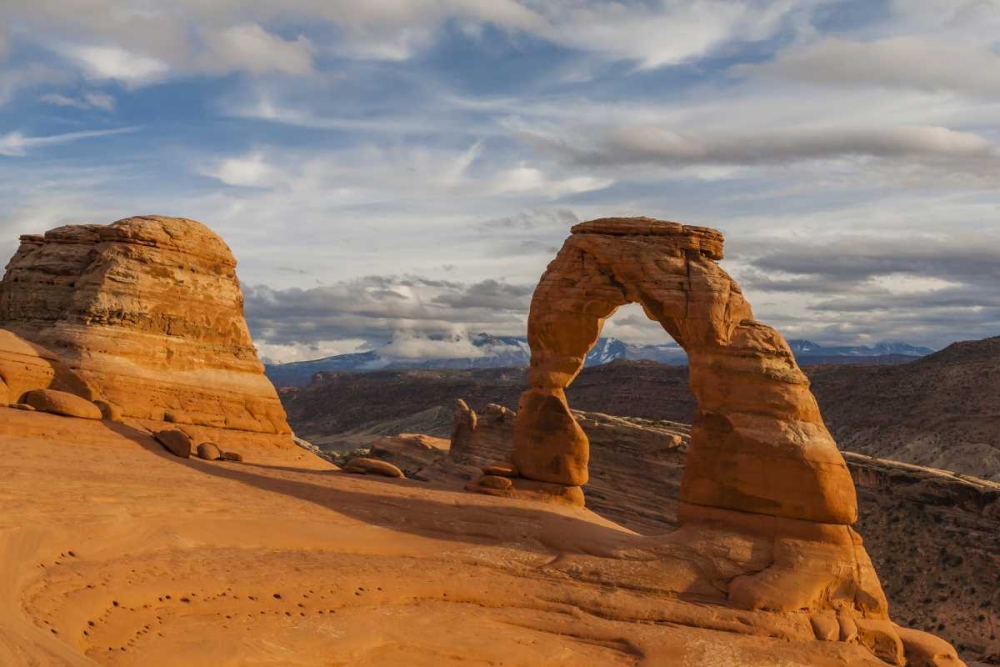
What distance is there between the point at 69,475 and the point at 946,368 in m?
75.8

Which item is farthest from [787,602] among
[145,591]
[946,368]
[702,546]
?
[946,368]

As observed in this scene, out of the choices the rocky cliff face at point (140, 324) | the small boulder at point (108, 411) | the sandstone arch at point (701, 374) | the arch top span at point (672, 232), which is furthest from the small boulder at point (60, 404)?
the arch top span at point (672, 232)

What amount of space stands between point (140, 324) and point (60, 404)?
189 inches

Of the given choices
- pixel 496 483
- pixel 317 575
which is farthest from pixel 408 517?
pixel 496 483

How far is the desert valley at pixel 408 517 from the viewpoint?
583 inches

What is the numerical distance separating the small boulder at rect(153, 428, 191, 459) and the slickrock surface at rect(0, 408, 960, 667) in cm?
58

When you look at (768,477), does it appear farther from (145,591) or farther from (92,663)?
(92,663)

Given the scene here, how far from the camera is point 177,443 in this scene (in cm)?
2434

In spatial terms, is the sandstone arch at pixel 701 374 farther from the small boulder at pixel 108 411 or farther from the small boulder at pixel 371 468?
the small boulder at pixel 108 411

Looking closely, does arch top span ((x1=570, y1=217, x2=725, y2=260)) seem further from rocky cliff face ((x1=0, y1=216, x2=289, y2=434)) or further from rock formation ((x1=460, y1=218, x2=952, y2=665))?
rocky cliff face ((x1=0, y1=216, x2=289, y2=434))

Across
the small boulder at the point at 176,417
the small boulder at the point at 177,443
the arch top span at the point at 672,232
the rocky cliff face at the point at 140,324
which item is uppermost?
the arch top span at the point at 672,232

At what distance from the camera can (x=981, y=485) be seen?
40375 mm

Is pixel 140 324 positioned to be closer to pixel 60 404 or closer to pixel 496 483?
pixel 60 404

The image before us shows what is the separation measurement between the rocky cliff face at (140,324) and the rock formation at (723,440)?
960 cm
